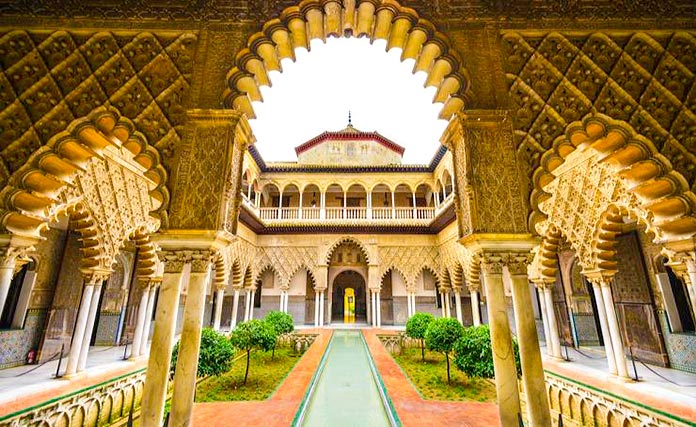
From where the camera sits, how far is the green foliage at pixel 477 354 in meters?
5.27

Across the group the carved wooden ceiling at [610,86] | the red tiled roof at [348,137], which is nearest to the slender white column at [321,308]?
the red tiled roof at [348,137]

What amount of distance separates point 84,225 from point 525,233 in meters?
7.60

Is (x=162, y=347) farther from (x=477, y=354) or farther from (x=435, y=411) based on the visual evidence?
(x=477, y=354)

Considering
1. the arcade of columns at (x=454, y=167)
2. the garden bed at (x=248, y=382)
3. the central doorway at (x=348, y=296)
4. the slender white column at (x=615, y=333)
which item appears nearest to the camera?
the arcade of columns at (x=454, y=167)

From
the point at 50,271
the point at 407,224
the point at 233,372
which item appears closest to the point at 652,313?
the point at 407,224

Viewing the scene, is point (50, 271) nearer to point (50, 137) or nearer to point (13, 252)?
point (13, 252)

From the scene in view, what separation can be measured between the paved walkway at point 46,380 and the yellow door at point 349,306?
1188 cm

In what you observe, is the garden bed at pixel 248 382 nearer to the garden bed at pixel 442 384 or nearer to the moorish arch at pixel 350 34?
the garden bed at pixel 442 384

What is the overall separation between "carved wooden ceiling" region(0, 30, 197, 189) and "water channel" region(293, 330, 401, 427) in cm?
410

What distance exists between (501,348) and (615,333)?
4887 mm

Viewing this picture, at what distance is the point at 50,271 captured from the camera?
7.52 metres

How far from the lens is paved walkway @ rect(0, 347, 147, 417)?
13.9ft

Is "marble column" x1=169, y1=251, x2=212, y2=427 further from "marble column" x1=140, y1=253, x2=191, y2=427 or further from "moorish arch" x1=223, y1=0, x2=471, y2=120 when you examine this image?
"moorish arch" x1=223, y1=0, x2=471, y2=120

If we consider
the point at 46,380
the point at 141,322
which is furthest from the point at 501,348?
the point at 141,322
